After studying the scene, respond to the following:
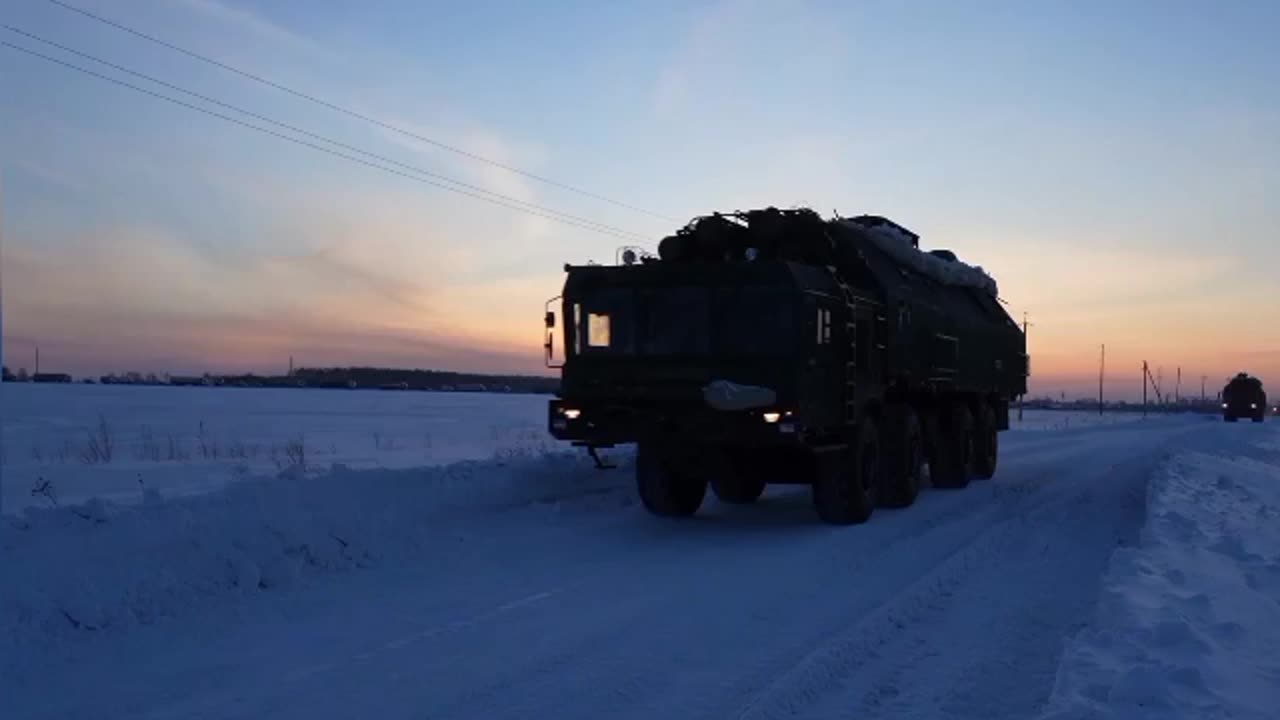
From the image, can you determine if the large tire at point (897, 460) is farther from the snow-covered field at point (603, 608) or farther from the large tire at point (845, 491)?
the large tire at point (845, 491)

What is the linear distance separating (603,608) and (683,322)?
203 inches

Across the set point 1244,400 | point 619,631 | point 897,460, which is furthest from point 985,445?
point 1244,400

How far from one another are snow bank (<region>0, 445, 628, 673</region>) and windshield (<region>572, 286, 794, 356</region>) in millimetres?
2422

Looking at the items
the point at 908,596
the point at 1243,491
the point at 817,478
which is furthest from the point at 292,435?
the point at 908,596

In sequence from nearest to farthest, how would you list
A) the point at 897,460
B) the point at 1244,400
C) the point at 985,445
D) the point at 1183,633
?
the point at 1183,633 → the point at 897,460 → the point at 985,445 → the point at 1244,400

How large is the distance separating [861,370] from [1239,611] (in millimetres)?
6564

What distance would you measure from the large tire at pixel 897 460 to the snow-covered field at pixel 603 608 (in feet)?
3.03

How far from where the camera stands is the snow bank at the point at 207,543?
7.90 metres

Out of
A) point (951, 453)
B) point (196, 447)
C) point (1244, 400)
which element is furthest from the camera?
point (1244, 400)

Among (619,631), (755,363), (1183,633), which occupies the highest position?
(755,363)

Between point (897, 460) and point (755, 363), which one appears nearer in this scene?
point (755, 363)

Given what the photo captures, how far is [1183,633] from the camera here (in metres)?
6.77

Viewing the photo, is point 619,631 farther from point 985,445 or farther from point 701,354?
point 985,445

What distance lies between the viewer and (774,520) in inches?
575
